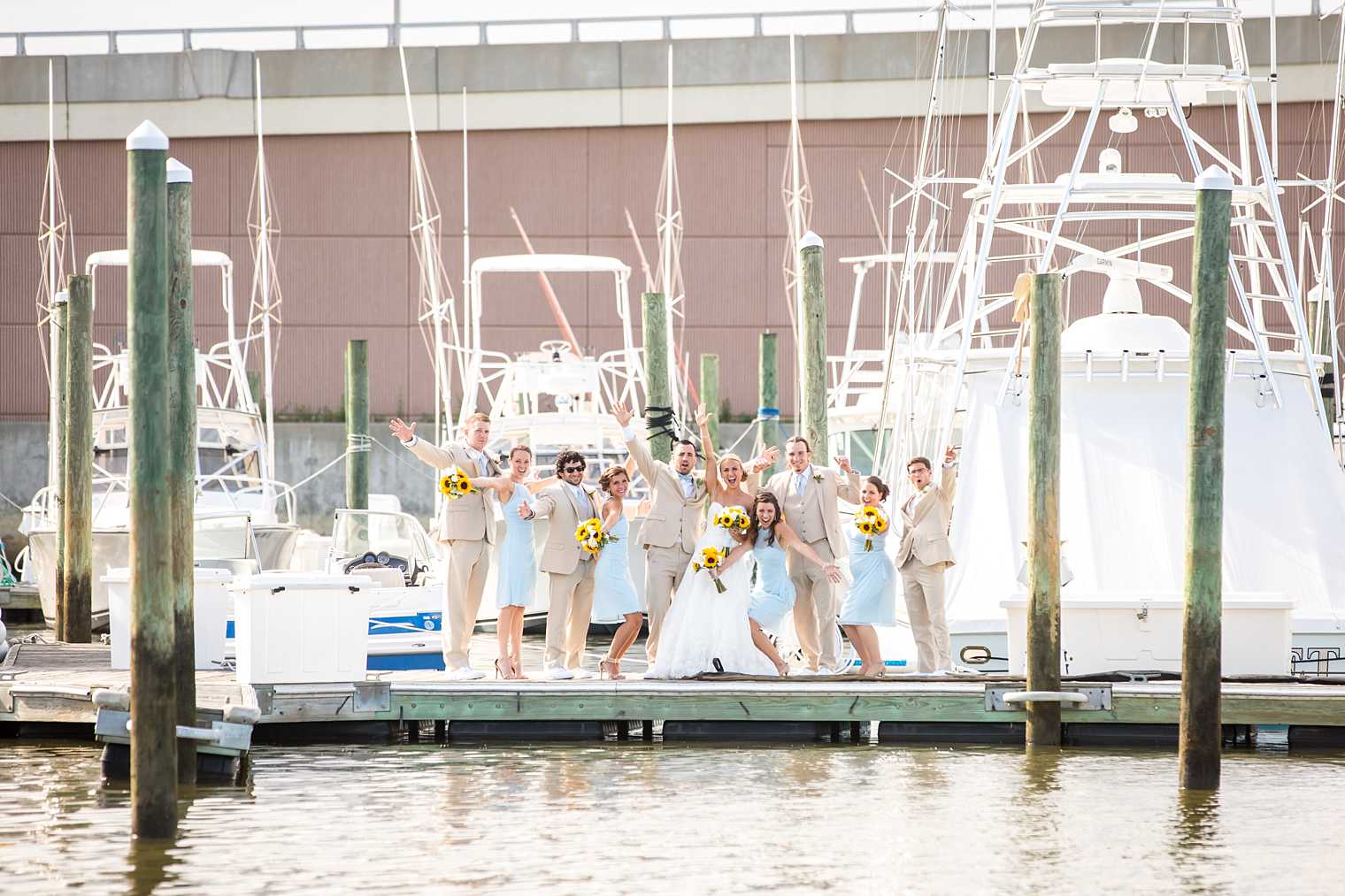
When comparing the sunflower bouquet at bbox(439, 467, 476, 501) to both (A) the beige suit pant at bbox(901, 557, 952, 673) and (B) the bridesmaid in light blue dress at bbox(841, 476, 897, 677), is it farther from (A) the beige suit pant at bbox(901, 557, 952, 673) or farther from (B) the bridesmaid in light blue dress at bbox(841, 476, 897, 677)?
(A) the beige suit pant at bbox(901, 557, 952, 673)

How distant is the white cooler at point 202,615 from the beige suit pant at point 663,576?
9.67 feet

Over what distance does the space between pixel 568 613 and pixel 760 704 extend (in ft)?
5.23

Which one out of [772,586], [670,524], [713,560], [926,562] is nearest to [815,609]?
[772,586]

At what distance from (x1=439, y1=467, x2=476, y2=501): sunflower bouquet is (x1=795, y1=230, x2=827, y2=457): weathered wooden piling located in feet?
13.5

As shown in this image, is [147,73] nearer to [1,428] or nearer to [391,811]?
[1,428]

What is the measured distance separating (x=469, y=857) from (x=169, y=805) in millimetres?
1488

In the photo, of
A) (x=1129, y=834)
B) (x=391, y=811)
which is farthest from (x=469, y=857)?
(x=1129, y=834)

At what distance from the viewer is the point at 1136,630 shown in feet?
42.8

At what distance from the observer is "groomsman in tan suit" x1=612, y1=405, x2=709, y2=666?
13.2 meters

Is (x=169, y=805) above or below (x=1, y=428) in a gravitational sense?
below

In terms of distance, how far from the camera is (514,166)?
3159 centimetres

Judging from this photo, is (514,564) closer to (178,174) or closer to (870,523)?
(870,523)

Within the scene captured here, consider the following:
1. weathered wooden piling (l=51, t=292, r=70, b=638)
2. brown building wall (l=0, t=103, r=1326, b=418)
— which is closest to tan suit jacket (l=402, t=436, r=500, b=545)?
weathered wooden piling (l=51, t=292, r=70, b=638)

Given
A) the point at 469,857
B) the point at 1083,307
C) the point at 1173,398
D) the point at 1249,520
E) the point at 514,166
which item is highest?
the point at 514,166
